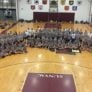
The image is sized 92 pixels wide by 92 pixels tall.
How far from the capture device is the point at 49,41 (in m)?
17.2

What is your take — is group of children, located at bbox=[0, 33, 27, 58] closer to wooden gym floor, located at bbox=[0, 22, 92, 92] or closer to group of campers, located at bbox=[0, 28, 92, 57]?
group of campers, located at bbox=[0, 28, 92, 57]

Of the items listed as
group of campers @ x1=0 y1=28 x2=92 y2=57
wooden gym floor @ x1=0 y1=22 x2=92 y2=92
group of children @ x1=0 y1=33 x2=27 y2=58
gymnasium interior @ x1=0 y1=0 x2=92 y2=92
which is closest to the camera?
gymnasium interior @ x1=0 y1=0 x2=92 y2=92

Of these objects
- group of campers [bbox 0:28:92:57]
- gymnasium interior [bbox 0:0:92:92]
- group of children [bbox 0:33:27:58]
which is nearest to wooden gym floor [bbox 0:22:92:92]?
gymnasium interior [bbox 0:0:92:92]

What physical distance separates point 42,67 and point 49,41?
4.50 m

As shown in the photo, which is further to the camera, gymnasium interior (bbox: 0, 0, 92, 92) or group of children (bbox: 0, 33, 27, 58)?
group of children (bbox: 0, 33, 27, 58)

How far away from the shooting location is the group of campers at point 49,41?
16047 mm

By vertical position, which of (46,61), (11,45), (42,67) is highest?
(11,45)

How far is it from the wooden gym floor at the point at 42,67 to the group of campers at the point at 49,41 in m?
0.72

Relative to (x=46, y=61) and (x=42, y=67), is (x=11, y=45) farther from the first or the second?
(x=42, y=67)

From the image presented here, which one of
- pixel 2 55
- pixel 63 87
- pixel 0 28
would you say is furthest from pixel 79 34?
pixel 0 28

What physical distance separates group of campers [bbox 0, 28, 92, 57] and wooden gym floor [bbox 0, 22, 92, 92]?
0.72m

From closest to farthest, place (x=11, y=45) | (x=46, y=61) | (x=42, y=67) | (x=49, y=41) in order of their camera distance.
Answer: (x=42, y=67) < (x=46, y=61) < (x=11, y=45) < (x=49, y=41)

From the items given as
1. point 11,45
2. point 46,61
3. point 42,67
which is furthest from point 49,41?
point 42,67

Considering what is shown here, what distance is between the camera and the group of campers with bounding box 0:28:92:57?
52.6 ft
